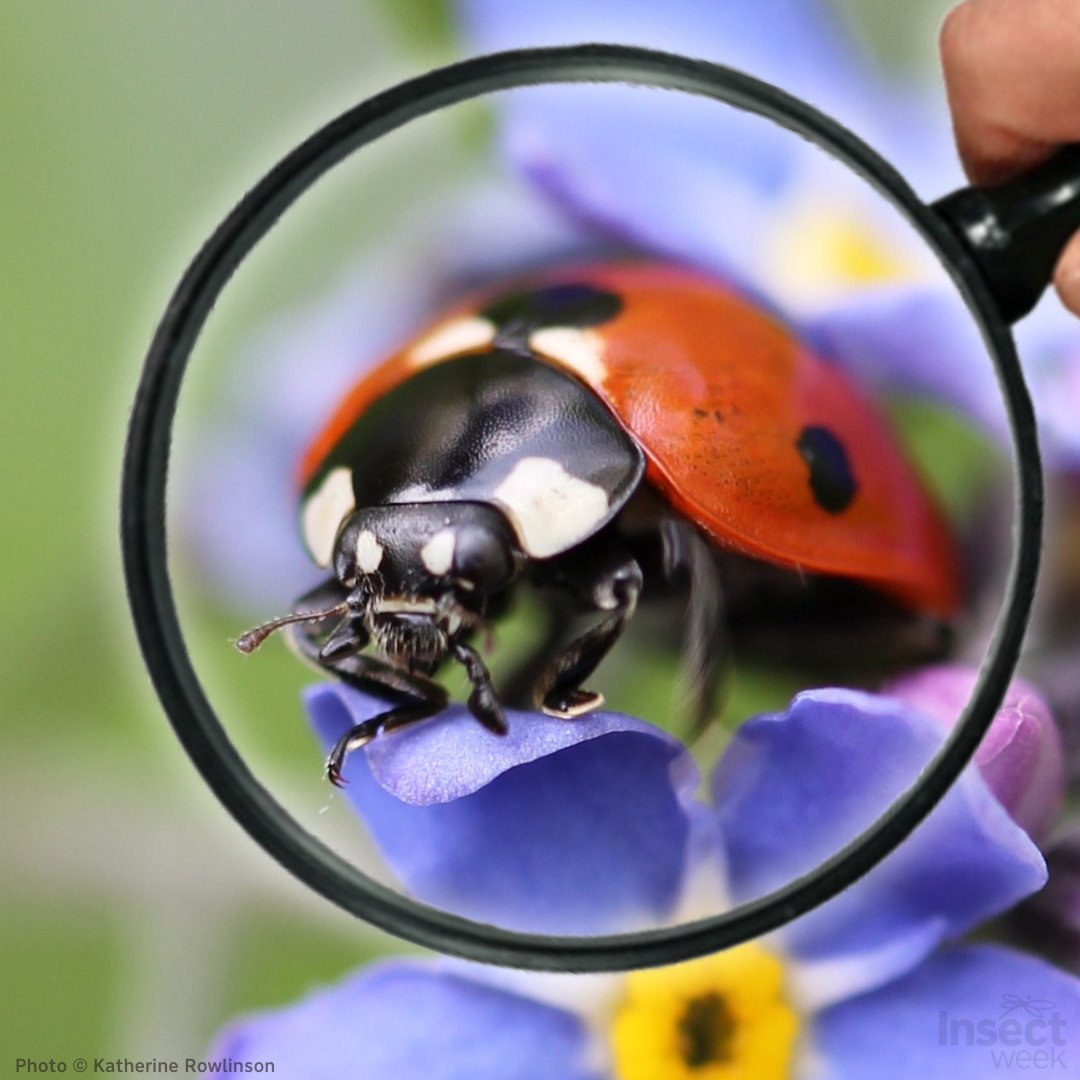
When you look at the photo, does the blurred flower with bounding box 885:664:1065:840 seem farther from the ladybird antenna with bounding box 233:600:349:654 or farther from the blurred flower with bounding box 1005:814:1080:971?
the ladybird antenna with bounding box 233:600:349:654

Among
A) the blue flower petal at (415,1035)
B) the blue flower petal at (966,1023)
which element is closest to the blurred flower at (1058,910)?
the blue flower petal at (966,1023)

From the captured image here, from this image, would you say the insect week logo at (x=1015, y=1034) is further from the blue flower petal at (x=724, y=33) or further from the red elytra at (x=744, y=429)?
the blue flower petal at (x=724, y=33)

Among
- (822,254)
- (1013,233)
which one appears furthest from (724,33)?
(1013,233)

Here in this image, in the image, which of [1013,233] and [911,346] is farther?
[911,346]

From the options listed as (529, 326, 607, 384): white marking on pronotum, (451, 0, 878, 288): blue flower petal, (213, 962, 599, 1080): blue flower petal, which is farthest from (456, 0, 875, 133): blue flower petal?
(213, 962, 599, 1080): blue flower petal

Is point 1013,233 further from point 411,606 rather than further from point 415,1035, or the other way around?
point 415,1035

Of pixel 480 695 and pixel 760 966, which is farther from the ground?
pixel 480 695
